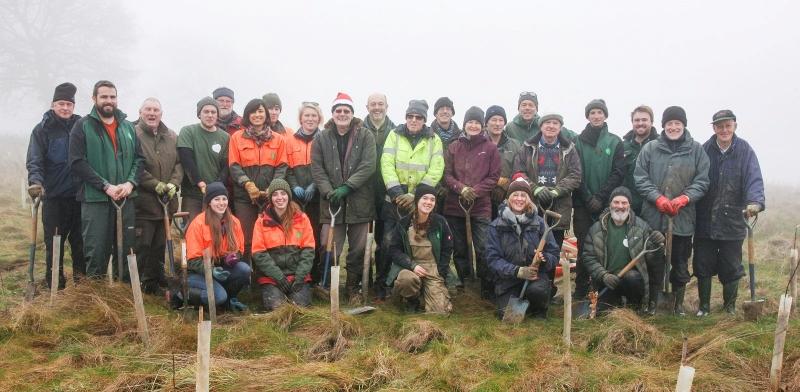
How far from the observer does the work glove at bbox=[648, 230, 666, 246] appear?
6559 mm

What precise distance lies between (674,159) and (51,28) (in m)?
36.3

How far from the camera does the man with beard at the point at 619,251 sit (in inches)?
260

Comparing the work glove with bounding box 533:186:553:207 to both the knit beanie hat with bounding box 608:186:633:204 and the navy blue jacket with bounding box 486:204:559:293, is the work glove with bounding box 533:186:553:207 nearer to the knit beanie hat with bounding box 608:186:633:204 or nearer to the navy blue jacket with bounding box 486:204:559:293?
the navy blue jacket with bounding box 486:204:559:293

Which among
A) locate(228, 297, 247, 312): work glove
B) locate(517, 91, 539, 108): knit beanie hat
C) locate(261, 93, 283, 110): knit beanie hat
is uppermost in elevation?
Answer: locate(517, 91, 539, 108): knit beanie hat

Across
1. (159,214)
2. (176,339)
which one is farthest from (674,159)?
(159,214)

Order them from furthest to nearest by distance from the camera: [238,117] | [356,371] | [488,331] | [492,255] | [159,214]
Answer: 1. [238,117]
2. [159,214]
3. [492,255]
4. [488,331]
5. [356,371]

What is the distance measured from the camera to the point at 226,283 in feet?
21.2

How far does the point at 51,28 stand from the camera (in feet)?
106

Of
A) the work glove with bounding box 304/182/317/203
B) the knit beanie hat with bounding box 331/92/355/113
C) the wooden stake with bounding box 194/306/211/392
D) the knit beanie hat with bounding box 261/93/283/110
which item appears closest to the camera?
the wooden stake with bounding box 194/306/211/392

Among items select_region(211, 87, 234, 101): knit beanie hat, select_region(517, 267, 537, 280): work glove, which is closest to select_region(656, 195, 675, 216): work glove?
select_region(517, 267, 537, 280): work glove

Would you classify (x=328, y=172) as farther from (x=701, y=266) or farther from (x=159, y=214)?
(x=701, y=266)

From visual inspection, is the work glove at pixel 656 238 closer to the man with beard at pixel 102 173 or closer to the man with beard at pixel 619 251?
the man with beard at pixel 619 251

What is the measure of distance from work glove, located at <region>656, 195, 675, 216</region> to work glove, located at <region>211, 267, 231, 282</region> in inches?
206

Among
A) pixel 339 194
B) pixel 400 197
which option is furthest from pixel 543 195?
pixel 339 194
